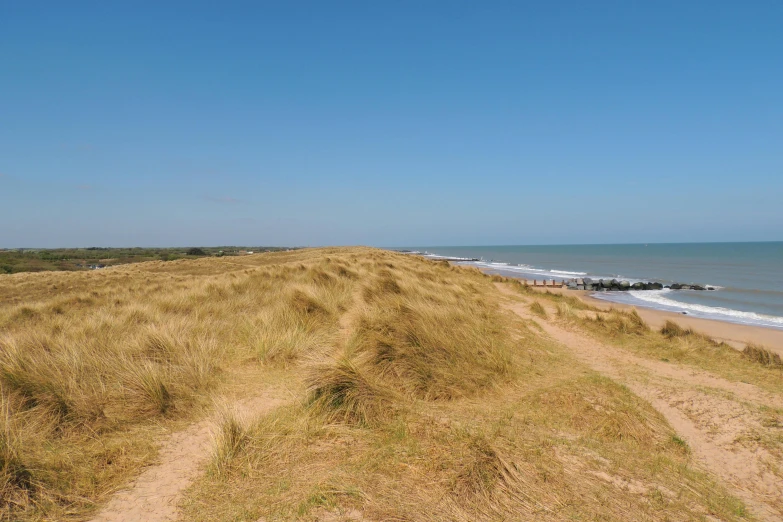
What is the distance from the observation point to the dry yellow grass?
2.87m

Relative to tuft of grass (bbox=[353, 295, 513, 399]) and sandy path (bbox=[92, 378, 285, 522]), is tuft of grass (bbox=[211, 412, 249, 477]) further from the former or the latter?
tuft of grass (bbox=[353, 295, 513, 399])

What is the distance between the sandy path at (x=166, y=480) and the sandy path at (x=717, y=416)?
5032mm

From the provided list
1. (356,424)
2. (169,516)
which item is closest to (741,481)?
(356,424)

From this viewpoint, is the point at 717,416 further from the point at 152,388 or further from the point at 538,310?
the point at 538,310

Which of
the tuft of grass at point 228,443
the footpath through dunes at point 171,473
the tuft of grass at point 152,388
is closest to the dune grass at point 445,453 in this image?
the tuft of grass at point 228,443

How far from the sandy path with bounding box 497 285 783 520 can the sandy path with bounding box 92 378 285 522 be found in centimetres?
503

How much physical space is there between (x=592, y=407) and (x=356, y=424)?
3.18 metres

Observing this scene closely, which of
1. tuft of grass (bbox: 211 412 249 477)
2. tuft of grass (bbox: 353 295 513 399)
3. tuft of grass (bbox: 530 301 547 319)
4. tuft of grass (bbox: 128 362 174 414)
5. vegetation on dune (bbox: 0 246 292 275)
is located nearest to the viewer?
tuft of grass (bbox: 211 412 249 477)

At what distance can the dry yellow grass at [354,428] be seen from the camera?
2865 mm

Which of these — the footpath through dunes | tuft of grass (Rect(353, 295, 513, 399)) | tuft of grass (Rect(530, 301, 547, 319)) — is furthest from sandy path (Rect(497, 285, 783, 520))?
the footpath through dunes

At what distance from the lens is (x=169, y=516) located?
2732 mm

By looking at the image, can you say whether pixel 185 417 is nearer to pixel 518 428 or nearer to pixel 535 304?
pixel 518 428

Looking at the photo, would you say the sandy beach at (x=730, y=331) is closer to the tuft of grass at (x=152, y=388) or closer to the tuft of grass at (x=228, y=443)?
the tuft of grass at (x=228, y=443)

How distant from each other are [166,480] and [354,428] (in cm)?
166
